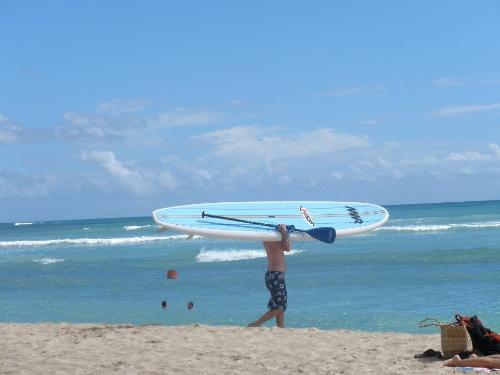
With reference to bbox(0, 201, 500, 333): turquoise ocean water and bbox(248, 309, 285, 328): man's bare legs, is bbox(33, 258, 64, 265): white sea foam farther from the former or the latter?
bbox(248, 309, 285, 328): man's bare legs

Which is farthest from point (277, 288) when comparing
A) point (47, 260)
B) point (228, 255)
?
point (47, 260)

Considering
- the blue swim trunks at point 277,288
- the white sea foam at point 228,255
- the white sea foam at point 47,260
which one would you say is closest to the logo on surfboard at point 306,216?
Result: the blue swim trunks at point 277,288

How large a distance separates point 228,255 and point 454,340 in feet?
49.9

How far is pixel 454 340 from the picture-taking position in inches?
235

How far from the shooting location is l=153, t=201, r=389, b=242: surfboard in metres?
7.82

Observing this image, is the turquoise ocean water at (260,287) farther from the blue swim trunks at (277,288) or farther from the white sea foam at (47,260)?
the blue swim trunks at (277,288)

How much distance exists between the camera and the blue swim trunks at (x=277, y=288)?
7.86 meters

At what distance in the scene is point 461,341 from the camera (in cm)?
596

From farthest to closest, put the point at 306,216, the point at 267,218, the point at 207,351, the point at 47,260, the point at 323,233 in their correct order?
1. the point at 47,260
2. the point at 306,216
3. the point at 267,218
4. the point at 323,233
5. the point at 207,351

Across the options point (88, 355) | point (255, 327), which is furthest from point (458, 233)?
point (88, 355)

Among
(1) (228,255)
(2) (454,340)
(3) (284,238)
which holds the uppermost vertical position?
(3) (284,238)

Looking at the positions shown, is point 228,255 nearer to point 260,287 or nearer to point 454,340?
point 260,287

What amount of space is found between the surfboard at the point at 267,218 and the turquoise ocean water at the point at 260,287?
1.33m

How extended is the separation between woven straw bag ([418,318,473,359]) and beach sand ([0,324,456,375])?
17 cm
